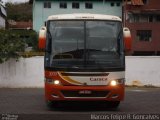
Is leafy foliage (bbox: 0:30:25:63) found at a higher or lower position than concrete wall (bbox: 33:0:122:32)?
lower

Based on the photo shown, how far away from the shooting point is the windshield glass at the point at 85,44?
16.3 metres

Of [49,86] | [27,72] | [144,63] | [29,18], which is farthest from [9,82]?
[29,18]

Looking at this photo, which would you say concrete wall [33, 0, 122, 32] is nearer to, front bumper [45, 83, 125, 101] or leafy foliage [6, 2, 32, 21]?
leafy foliage [6, 2, 32, 21]

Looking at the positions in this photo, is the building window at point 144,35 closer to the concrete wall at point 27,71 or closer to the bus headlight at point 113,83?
the concrete wall at point 27,71

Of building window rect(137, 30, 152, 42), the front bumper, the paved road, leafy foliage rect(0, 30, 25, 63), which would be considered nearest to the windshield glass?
the front bumper

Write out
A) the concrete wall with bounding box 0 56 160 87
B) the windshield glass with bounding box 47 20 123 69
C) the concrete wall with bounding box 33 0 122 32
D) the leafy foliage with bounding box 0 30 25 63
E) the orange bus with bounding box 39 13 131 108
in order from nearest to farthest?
the orange bus with bounding box 39 13 131 108
the windshield glass with bounding box 47 20 123 69
the leafy foliage with bounding box 0 30 25 63
the concrete wall with bounding box 0 56 160 87
the concrete wall with bounding box 33 0 122 32

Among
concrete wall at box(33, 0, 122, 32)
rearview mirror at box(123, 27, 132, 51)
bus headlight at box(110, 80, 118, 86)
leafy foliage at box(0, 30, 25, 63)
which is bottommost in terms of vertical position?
bus headlight at box(110, 80, 118, 86)

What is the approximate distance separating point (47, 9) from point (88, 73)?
74137mm

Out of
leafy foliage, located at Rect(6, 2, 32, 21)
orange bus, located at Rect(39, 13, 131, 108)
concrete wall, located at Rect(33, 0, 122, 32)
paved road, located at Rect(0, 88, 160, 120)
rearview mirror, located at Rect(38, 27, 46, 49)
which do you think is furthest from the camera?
leafy foliage, located at Rect(6, 2, 32, 21)

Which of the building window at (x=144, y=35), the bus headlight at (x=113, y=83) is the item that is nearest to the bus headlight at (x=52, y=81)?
the bus headlight at (x=113, y=83)

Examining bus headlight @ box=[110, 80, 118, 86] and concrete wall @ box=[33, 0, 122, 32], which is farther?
concrete wall @ box=[33, 0, 122, 32]

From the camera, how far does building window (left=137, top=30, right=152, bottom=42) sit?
85.2m

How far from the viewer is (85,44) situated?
16.6 m

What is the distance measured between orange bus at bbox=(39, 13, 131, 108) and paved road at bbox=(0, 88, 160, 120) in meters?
0.49
